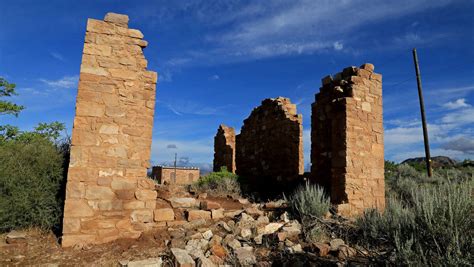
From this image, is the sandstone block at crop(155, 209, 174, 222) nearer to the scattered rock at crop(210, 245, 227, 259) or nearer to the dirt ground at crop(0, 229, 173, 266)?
the dirt ground at crop(0, 229, 173, 266)

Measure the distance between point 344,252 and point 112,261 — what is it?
3.52 metres

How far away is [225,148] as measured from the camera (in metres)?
15.4

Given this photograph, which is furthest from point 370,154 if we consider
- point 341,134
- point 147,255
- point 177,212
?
point 147,255

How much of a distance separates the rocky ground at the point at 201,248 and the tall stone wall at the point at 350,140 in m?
2.04

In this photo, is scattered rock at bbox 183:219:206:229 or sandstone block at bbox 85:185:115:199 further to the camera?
scattered rock at bbox 183:219:206:229

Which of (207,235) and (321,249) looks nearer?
(321,249)

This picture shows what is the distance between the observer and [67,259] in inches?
208

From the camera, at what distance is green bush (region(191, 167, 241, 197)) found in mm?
9869

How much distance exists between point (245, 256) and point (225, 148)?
33.8 ft

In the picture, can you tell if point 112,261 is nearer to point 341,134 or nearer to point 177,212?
point 177,212

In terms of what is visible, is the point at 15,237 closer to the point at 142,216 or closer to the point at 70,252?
the point at 70,252

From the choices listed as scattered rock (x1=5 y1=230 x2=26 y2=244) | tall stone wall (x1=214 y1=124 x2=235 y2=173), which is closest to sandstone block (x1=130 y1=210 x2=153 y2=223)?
scattered rock (x1=5 y1=230 x2=26 y2=244)

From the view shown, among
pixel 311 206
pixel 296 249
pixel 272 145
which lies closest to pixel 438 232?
pixel 296 249

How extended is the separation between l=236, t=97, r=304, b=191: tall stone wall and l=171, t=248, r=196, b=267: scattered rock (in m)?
5.74
